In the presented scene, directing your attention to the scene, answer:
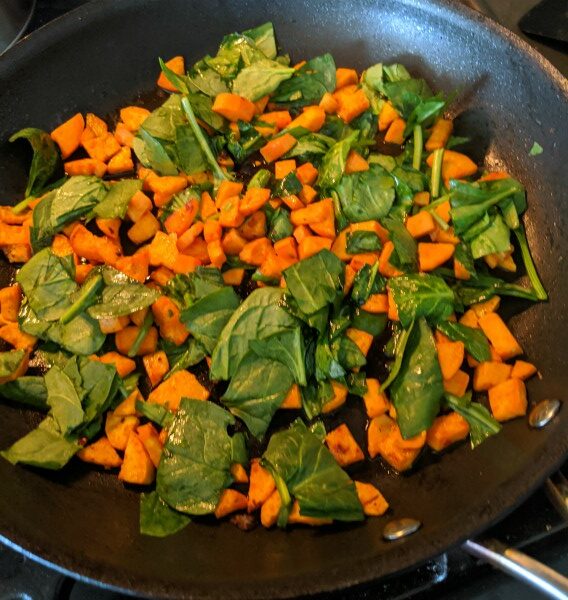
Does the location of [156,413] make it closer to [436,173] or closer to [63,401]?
[63,401]

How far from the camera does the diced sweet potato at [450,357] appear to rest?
1770mm

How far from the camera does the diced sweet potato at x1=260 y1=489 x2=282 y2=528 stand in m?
1.64

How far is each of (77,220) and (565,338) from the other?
5.53 feet

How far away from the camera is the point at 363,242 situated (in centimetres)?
196

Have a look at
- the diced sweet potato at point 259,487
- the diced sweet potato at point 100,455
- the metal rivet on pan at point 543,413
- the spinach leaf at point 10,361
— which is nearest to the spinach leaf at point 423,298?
the metal rivet on pan at point 543,413

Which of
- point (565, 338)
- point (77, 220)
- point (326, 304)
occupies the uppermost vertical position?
point (77, 220)

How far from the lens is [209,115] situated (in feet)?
7.25

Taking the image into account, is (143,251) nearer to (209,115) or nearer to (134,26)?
(209,115)

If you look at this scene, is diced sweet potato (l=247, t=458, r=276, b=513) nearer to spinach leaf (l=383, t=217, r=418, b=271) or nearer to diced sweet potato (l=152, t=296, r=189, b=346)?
diced sweet potato (l=152, t=296, r=189, b=346)

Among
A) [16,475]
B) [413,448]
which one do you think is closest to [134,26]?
[16,475]

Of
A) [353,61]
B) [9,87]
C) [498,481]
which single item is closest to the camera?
[498,481]

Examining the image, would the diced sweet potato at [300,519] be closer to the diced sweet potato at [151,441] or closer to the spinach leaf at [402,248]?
the diced sweet potato at [151,441]

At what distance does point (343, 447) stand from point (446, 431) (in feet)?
1.00

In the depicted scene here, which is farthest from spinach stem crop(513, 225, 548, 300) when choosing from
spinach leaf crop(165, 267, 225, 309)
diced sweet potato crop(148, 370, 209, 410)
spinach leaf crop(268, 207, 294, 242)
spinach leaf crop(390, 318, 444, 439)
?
diced sweet potato crop(148, 370, 209, 410)
